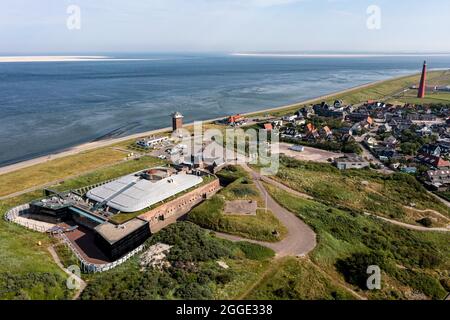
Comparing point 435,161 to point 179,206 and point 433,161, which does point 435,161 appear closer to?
point 433,161

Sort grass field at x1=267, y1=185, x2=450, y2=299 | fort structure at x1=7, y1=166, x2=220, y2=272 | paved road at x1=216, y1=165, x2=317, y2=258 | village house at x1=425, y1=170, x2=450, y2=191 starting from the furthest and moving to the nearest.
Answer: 1. village house at x1=425, y1=170, x2=450, y2=191
2. fort structure at x1=7, y1=166, x2=220, y2=272
3. paved road at x1=216, y1=165, x2=317, y2=258
4. grass field at x1=267, y1=185, x2=450, y2=299

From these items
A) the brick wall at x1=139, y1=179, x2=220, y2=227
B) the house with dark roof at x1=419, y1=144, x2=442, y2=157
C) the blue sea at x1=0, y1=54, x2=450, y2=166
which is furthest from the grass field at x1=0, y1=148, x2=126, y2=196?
the house with dark roof at x1=419, y1=144, x2=442, y2=157

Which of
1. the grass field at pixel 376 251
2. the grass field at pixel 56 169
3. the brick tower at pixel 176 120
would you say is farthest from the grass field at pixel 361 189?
the grass field at pixel 56 169

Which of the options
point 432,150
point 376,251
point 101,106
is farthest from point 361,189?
point 101,106

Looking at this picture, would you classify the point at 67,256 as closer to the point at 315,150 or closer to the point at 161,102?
the point at 315,150

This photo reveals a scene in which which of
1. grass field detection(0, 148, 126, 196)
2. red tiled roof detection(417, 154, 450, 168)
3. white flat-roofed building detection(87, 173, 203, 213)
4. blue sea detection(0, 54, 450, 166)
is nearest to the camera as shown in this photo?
white flat-roofed building detection(87, 173, 203, 213)

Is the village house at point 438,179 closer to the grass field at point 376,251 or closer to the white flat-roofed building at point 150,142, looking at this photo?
the grass field at point 376,251

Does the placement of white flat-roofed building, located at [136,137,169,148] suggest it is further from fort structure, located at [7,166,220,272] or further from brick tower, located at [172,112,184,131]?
fort structure, located at [7,166,220,272]
